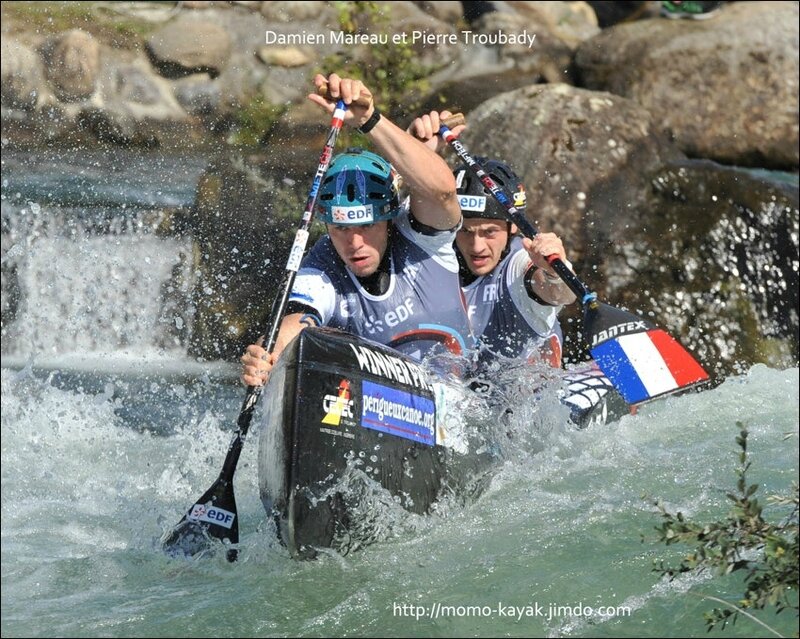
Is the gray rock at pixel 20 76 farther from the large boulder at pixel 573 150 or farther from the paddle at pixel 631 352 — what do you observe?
the paddle at pixel 631 352

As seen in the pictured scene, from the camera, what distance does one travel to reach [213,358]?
28.3ft

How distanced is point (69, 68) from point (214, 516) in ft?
26.8

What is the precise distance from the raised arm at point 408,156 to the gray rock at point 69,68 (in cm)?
711

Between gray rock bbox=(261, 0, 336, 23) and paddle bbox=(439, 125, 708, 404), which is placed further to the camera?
gray rock bbox=(261, 0, 336, 23)

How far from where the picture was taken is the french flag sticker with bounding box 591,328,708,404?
547 cm

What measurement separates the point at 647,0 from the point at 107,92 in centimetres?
696

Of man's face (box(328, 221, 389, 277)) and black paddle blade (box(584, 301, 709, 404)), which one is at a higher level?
man's face (box(328, 221, 389, 277))

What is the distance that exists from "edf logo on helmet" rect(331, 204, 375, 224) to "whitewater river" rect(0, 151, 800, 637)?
43.6 inches

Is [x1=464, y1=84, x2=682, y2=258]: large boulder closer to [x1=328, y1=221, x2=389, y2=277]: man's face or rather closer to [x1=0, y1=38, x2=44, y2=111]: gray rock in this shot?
[x1=328, y1=221, x2=389, y2=277]: man's face

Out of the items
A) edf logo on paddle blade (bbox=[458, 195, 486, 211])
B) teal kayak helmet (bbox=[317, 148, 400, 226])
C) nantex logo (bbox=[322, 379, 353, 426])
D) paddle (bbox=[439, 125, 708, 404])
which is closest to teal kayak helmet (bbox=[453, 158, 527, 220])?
edf logo on paddle blade (bbox=[458, 195, 486, 211])

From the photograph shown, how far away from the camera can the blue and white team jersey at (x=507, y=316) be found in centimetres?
594

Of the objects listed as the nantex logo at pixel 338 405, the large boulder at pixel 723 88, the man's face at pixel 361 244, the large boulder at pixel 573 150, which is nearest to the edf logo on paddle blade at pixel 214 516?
the nantex logo at pixel 338 405

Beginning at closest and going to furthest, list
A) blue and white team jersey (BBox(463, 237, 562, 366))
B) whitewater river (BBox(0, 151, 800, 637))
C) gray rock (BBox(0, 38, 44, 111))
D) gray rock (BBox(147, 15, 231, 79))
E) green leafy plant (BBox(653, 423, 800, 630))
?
green leafy plant (BBox(653, 423, 800, 630))
whitewater river (BBox(0, 151, 800, 637))
blue and white team jersey (BBox(463, 237, 562, 366))
gray rock (BBox(0, 38, 44, 111))
gray rock (BBox(147, 15, 231, 79))

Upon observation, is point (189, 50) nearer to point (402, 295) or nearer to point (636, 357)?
point (402, 295)
